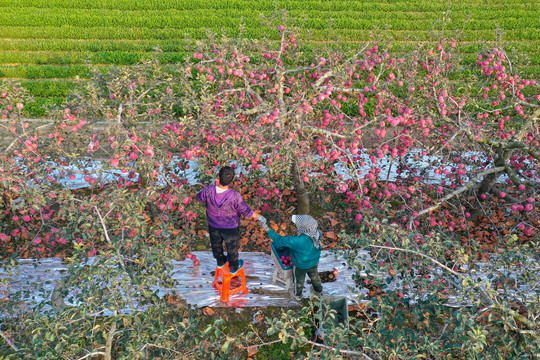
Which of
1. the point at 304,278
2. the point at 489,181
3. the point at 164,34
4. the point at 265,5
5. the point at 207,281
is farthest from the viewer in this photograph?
the point at 265,5

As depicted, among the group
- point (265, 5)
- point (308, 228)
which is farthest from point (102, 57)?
point (308, 228)

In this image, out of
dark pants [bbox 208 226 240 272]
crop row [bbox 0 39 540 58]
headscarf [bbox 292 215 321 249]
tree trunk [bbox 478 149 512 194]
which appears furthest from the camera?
crop row [bbox 0 39 540 58]

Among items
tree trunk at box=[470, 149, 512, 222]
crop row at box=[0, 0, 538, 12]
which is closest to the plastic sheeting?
tree trunk at box=[470, 149, 512, 222]

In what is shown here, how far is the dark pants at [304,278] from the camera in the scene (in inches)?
159

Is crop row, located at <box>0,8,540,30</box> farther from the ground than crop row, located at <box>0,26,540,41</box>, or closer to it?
farther from the ground

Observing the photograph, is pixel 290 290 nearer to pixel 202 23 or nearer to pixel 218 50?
pixel 218 50

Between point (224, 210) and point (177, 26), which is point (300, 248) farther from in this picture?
point (177, 26)

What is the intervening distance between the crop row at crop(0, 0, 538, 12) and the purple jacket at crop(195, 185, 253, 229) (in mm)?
9908

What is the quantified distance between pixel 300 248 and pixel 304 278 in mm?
518

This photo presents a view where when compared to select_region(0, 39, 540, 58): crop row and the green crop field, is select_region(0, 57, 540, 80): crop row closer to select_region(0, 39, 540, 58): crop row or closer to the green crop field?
the green crop field

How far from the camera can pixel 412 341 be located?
3211 millimetres

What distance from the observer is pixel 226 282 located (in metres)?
4.26

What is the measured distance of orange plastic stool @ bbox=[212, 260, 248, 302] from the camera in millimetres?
4266

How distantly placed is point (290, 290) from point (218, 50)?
297 centimetres
